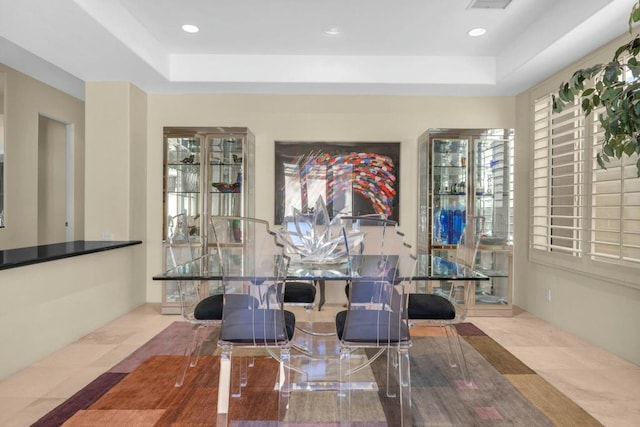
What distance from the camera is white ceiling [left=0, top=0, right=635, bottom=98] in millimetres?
2973

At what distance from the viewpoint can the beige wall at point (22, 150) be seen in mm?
4414

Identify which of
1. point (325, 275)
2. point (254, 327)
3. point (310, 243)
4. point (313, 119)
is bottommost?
point (254, 327)

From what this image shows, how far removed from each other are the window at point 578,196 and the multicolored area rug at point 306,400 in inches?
48.5

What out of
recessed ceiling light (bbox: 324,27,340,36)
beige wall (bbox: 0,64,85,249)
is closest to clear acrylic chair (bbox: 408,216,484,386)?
recessed ceiling light (bbox: 324,27,340,36)

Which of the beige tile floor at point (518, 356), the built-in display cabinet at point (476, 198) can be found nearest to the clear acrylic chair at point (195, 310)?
the beige tile floor at point (518, 356)

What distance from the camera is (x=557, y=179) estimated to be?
385 centimetres

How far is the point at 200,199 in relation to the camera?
4312 mm

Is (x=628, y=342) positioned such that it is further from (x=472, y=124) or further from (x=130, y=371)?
(x=130, y=371)

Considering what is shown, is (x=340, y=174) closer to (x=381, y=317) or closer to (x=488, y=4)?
(x=488, y=4)

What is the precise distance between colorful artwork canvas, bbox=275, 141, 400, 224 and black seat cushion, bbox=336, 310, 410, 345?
8.19ft

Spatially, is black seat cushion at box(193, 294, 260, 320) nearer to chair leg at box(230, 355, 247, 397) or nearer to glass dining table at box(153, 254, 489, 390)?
glass dining table at box(153, 254, 489, 390)

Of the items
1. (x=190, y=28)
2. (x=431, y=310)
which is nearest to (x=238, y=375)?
(x=431, y=310)

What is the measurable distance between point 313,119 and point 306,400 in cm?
317

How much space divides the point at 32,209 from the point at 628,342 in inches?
244
